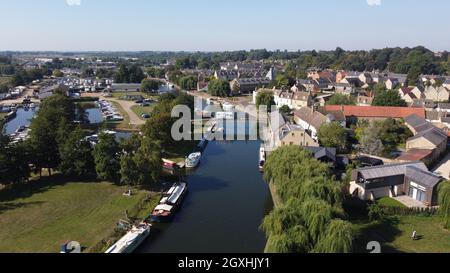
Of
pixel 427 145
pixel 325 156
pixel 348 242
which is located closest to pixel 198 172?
pixel 325 156

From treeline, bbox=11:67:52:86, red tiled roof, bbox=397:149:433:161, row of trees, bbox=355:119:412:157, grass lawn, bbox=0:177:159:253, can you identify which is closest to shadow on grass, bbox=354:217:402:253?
red tiled roof, bbox=397:149:433:161

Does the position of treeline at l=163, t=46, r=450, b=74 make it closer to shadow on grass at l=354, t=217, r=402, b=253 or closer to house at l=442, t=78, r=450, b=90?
house at l=442, t=78, r=450, b=90

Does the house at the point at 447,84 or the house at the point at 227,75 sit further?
the house at the point at 227,75

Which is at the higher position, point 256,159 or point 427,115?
point 427,115

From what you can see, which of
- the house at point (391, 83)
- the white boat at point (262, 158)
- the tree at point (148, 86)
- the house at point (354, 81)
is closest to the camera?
the white boat at point (262, 158)

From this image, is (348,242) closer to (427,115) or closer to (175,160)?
(175,160)

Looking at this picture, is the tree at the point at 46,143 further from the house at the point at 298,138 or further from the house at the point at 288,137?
the house at the point at 298,138

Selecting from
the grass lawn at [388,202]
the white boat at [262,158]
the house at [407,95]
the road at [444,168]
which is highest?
the house at [407,95]

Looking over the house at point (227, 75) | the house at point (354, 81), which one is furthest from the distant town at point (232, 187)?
the house at point (227, 75)
